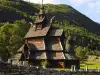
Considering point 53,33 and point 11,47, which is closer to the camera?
point 53,33

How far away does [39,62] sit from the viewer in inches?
2151

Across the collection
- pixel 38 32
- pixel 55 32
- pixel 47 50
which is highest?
pixel 55 32

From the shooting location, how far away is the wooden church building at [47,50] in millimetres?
54656

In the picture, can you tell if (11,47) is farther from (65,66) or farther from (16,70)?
(16,70)

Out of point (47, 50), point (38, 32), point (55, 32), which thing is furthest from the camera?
point (38, 32)

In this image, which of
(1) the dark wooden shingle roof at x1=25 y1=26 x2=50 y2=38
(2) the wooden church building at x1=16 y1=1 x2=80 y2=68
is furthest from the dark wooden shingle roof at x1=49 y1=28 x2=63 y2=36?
(1) the dark wooden shingle roof at x1=25 y1=26 x2=50 y2=38

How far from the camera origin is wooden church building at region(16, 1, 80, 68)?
179ft

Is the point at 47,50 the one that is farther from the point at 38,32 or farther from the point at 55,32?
the point at 38,32

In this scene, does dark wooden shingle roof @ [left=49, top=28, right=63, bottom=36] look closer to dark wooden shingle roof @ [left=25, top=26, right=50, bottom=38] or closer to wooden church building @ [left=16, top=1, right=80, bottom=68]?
wooden church building @ [left=16, top=1, right=80, bottom=68]

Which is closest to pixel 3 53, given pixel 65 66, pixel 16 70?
pixel 65 66

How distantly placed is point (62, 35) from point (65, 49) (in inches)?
99.4

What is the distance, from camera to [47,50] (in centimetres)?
5506

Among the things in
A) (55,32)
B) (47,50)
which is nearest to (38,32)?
(55,32)

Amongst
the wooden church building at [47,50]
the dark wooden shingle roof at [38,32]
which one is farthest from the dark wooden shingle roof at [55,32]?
the dark wooden shingle roof at [38,32]
